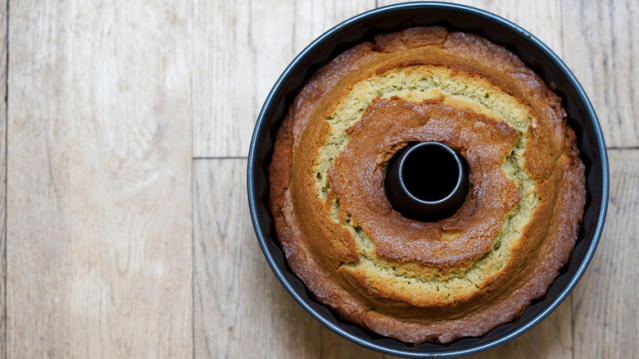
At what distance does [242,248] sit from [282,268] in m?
0.32

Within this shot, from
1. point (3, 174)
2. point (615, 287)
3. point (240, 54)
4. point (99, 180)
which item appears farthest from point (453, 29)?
point (3, 174)

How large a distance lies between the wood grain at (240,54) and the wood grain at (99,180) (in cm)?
6

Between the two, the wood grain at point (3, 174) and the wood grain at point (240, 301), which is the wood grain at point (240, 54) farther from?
the wood grain at point (3, 174)

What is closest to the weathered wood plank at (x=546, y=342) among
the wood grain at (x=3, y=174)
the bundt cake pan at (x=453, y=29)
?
the bundt cake pan at (x=453, y=29)

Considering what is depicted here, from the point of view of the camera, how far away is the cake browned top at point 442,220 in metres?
1.48

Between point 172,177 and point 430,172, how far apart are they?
799 mm

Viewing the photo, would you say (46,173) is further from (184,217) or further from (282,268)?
(282,268)

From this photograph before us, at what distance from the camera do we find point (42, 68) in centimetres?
198

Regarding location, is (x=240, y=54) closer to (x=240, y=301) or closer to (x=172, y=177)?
(x=172, y=177)

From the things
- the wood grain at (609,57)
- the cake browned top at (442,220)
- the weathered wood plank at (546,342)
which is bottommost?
the weathered wood plank at (546,342)

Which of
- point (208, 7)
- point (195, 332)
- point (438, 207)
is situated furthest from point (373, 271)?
point (208, 7)

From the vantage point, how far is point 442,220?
1.49 m

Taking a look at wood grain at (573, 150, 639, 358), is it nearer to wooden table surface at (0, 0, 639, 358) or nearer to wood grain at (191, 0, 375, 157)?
wooden table surface at (0, 0, 639, 358)

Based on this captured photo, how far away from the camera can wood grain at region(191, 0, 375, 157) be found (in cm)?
191
